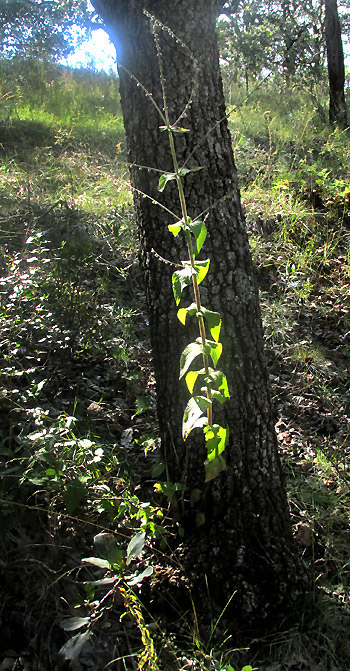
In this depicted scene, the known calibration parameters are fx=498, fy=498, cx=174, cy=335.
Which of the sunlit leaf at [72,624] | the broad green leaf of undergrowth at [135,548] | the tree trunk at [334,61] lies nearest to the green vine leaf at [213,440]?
the broad green leaf of undergrowth at [135,548]

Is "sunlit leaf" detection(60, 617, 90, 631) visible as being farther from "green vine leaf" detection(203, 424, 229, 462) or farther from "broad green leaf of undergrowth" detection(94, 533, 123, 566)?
"green vine leaf" detection(203, 424, 229, 462)

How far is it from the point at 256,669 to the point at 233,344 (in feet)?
3.96

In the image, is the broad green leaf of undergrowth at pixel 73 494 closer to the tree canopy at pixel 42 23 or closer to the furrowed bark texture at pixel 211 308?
the furrowed bark texture at pixel 211 308

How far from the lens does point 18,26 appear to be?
40.6 feet

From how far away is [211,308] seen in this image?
201 centimetres

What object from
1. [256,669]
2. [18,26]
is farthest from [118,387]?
[18,26]

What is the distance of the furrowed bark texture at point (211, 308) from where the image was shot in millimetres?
1955

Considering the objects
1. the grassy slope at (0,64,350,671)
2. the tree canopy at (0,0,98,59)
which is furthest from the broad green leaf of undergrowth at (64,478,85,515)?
the tree canopy at (0,0,98,59)

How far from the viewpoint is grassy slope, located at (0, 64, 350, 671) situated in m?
1.91

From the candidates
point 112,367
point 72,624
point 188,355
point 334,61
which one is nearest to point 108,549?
point 72,624

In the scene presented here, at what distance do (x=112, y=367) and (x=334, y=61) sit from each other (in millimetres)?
5552

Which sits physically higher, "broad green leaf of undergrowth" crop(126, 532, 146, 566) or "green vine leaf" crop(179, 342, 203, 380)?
"green vine leaf" crop(179, 342, 203, 380)

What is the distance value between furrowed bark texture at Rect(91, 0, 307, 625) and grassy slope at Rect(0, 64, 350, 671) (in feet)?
0.64

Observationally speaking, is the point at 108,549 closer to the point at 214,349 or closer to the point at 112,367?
the point at 214,349
